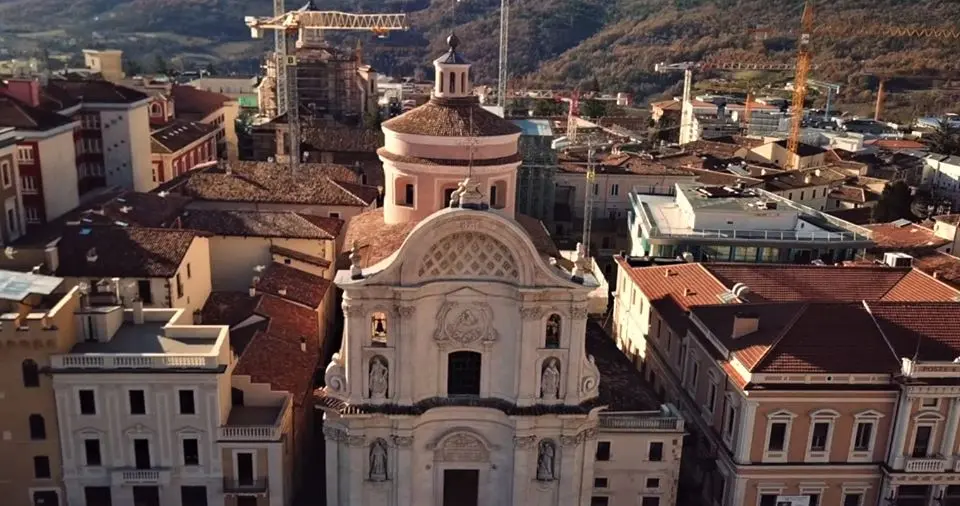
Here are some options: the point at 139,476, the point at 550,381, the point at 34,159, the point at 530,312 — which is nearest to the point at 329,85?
the point at 34,159

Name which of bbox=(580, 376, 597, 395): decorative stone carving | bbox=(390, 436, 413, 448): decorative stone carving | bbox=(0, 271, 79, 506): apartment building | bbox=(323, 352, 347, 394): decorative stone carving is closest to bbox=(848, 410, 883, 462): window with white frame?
bbox=(580, 376, 597, 395): decorative stone carving

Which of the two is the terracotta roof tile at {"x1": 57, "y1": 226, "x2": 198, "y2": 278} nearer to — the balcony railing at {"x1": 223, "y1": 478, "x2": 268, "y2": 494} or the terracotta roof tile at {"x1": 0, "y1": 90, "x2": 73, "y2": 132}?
the balcony railing at {"x1": 223, "y1": 478, "x2": 268, "y2": 494}

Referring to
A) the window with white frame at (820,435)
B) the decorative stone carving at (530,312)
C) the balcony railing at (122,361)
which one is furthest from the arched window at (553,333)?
the balcony railing at (122,361)

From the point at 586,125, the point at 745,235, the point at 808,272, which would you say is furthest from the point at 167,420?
the point at 586,125

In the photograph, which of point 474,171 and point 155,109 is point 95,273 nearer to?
point 474,171

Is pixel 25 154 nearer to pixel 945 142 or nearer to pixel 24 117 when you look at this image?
pixel 24 117

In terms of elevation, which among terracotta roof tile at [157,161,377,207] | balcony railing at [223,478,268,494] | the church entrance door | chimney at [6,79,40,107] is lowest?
the church entrance door
